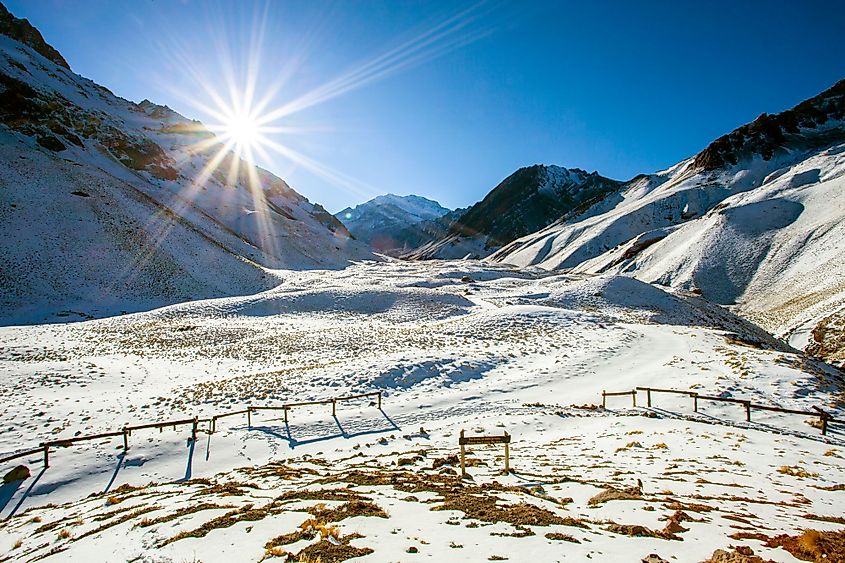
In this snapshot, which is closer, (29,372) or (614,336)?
(29,372)

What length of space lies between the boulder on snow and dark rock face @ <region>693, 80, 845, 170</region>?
16378 centimetres

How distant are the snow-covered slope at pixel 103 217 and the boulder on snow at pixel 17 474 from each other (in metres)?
36.1

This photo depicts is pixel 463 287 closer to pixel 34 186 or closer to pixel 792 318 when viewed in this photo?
pixel 792 318

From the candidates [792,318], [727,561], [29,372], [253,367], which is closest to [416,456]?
[727,561]

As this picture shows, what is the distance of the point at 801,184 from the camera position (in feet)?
272

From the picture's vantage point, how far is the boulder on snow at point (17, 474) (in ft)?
38.4

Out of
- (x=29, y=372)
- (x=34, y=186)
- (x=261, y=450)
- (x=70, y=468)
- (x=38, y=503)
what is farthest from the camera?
(x=34, y=186)

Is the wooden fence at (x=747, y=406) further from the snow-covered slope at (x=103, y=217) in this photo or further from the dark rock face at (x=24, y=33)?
the dark rock face at (x=24, y=33)

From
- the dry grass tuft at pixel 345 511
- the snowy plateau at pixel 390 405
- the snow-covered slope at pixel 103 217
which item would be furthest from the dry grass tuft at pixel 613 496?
the snow-covered slope at pixel 103 217

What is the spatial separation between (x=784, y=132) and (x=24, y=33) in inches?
9526

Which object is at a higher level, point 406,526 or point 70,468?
point 406,526

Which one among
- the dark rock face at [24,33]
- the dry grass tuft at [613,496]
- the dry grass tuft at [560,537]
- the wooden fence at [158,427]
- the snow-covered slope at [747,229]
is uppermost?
the dark rock face at [24,33]

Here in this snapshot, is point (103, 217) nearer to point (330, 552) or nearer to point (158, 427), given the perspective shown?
point (158, 427)

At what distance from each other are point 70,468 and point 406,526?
13032mm
